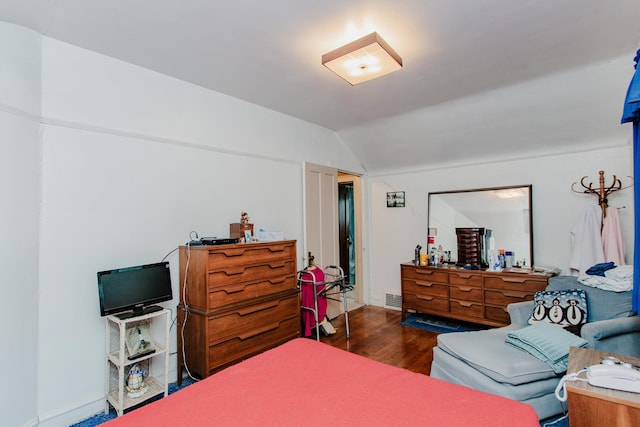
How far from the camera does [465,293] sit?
12.2 ft

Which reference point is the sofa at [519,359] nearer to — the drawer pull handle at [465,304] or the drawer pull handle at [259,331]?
the drawer pull handle at [465,304]

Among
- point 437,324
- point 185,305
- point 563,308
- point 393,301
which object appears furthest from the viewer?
point 393,301

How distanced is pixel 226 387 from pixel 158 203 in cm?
184

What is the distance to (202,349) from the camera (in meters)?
2.48

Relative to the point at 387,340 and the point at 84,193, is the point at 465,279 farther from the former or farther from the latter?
the point at 84,193

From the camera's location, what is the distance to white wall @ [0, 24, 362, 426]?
6.49 ft

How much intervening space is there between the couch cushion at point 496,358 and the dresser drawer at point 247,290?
153 centimetres

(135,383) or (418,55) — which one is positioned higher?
(418,55)

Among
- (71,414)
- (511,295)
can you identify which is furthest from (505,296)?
(71,414)

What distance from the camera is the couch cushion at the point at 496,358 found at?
1953 millimetres

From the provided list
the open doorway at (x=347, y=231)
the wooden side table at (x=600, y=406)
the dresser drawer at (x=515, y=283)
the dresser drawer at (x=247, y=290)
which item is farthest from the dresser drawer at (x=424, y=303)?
the wooden side table at (x=600, y=406)

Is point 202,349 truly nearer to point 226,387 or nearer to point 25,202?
point 226,387

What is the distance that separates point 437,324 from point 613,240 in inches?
80.4

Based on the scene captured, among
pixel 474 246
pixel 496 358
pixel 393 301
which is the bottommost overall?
pixel 393 301
